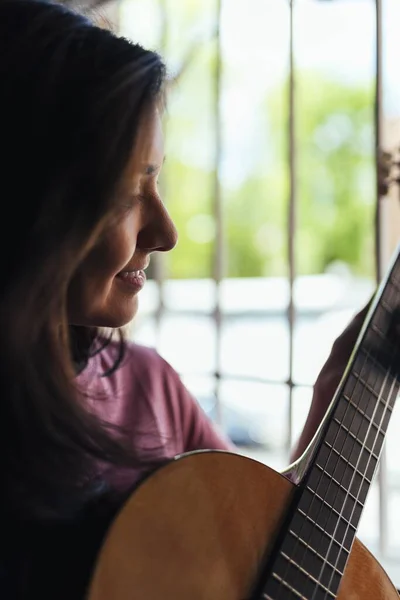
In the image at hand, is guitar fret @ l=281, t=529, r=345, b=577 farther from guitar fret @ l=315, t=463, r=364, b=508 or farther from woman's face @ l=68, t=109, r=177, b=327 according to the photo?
woman's face @ l=68, t=109, r=177, b=327

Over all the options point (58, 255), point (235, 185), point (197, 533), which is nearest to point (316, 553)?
point (197, 533)

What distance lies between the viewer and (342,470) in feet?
2.24

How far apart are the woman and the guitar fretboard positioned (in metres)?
0.14

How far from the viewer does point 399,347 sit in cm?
75

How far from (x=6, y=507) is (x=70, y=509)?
0.18 feet

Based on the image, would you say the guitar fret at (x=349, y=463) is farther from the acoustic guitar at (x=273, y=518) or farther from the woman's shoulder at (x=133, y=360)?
the woman's shoulder at (x=133, y=360)

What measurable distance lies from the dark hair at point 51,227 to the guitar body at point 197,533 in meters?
0.06

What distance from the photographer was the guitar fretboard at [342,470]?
62cm

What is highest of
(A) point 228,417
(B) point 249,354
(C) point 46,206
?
(C) point 46,206

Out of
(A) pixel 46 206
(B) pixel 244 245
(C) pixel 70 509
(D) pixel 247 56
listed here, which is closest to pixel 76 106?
(A) pixel 46 206

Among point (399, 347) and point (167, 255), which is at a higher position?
point (167, 255)

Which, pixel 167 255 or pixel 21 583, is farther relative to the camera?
pixel 167 255

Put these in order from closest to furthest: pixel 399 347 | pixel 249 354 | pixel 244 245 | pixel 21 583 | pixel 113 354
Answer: pixel 21 583 < pixel 399 347 < pixel 113 354 < pixel 249 354 < pixel 244 245

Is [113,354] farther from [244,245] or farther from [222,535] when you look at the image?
[244,245]
